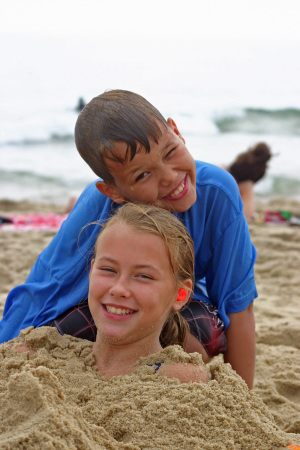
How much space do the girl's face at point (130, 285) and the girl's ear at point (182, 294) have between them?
0.06 metres

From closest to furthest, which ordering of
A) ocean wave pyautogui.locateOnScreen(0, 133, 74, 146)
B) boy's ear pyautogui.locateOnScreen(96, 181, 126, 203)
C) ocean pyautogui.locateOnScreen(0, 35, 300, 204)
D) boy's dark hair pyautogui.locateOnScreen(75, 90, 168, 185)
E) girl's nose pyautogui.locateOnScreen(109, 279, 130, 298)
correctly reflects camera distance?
1. girl's nose pyautogui.locateOnScreen(109, 279, 130, 298)
2. boy's dark hair pyautogui.locateOnScreen(75, 90, 168, 185)
3. boy's ear pyautogui.locateOnScreen(96, 181, 126, 203)
4. ocean pyautogui.locateOnScreen(0, 35, 300, 204)
5. ocean wave pyautogui.locateOnScreen(0, 133, 74, 146)

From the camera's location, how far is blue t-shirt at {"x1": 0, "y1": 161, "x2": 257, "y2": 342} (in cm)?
212

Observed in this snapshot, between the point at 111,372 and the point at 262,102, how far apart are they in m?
15.1

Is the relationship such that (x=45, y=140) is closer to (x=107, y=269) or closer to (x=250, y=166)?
(x=250, y=166)

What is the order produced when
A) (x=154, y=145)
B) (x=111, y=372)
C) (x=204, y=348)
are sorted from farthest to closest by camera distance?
(x=204, y=348)
(x=154, y=145)
(x=111, y=372)

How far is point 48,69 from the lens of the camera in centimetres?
1700

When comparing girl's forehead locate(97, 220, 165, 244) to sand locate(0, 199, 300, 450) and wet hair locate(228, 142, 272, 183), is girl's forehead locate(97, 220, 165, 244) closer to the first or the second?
sand locate(0, 199, 300, 450)

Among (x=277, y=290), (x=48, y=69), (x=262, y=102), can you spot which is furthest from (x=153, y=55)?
(x=277, y=290)

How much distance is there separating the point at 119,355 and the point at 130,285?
25 cm

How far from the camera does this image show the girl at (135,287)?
1665 mm

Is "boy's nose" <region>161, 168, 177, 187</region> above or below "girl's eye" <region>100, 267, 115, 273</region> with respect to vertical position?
above

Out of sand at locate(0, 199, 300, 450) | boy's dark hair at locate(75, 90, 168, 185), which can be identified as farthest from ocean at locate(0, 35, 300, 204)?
sand at locate(0, 199, 300, 450)

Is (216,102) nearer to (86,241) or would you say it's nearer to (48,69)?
(48,69)

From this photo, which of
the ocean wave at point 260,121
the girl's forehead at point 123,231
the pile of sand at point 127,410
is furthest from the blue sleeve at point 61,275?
the ocean wave at point 260,121
